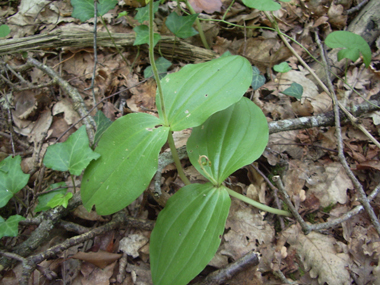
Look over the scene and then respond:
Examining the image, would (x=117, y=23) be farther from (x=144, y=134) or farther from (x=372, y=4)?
(x=372, y=4)

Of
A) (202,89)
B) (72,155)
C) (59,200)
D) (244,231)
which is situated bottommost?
(244,231)

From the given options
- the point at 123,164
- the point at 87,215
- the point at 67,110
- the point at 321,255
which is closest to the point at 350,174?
the point at 321,255

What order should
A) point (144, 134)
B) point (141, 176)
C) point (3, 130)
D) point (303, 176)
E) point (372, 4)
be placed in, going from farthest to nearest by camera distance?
1. point (372, 4)
2. point (3, 130)
3. point (303, 176)
4. point (144, 134)
5. point (141, 176)

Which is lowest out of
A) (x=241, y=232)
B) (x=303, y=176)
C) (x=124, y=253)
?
(x=124, y=253)

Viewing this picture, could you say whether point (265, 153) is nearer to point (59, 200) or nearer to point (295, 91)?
point (295, 91)

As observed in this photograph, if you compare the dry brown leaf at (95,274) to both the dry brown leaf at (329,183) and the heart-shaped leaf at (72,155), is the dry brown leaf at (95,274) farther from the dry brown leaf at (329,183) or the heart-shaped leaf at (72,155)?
the dry brown leaf at (329,183)

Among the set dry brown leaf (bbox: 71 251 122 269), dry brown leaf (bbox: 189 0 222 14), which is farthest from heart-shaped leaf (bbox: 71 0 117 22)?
dry brown leaf (bbox: 71 251 122 269)

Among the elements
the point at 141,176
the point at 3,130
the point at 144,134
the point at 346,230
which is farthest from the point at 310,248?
the point at 3,130
